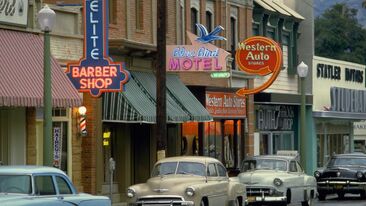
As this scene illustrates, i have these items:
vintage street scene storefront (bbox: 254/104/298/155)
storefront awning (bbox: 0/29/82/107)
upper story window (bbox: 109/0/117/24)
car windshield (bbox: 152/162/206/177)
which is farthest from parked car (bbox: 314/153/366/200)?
storefront awning (bbox: 0/29/82/107)

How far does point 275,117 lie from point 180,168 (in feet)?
81.4

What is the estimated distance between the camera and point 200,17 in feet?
122

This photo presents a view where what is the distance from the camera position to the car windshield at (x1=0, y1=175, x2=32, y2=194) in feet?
52.2

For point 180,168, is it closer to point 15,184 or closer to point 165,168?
point 165,168

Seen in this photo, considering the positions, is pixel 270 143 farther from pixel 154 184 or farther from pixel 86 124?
pixel 154 184

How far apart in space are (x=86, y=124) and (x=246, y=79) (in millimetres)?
14061

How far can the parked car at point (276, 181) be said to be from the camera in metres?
28.2

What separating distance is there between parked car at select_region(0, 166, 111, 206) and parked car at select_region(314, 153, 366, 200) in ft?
63.4

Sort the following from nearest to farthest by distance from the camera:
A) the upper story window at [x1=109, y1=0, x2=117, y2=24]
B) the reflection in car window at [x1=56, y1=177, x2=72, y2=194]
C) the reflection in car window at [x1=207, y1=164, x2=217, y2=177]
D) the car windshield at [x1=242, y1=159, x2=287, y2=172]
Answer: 1. the reflection in car window at [x1=56, y1=177, x2=72, y2=194]
2. the reflection in car window at [x1=207, y1=164, x2=217, y2=177]
3. the car windshield at [x1=242, y1=159, x2=287, y2=172]
4. the upper story window at [x1=109, y1=0, x2=117, y2=24]

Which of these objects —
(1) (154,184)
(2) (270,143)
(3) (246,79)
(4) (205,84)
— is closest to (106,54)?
A: (1) (154,184)

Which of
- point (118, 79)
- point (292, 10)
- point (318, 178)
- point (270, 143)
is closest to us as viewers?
point (118, 79)

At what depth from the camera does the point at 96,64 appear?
87.1 feet

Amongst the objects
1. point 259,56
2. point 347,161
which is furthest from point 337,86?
point 259,56

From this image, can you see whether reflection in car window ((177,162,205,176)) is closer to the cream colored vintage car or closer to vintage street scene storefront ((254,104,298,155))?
the cream colored vintage car
